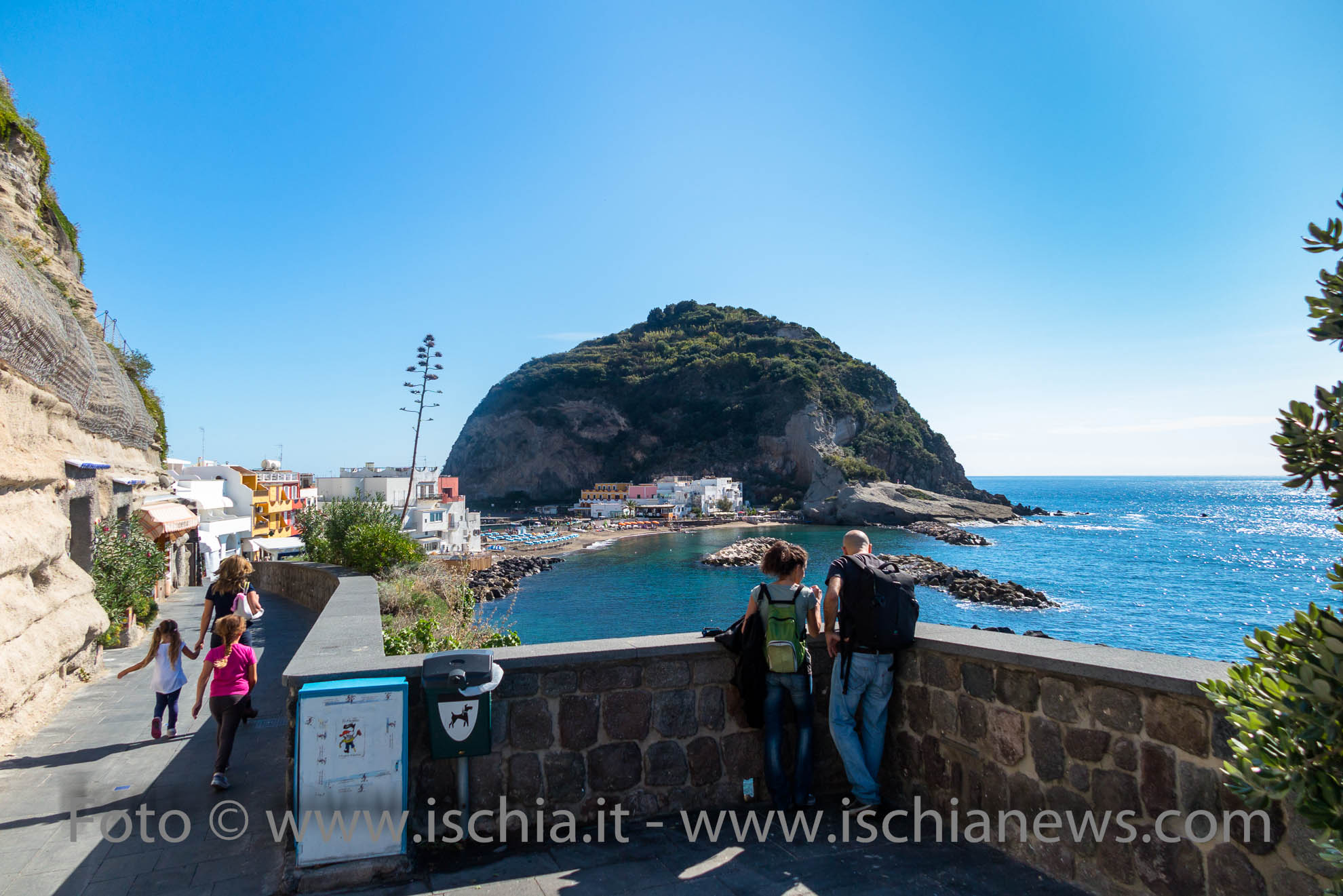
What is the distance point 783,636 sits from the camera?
409 centimetres

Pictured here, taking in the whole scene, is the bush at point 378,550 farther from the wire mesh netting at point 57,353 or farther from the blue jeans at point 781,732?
the blue jeans at point 781,732

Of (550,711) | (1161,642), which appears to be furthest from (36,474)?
(1161,642)

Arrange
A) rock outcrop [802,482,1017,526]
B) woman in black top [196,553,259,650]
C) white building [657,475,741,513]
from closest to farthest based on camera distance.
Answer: woman in black top [196,553,259,650] → rock outcrop [802,482,1017,526] → white building [657,475,741,513]

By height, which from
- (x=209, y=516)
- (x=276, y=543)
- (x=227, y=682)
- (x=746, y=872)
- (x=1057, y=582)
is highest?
(x=209, y=516)

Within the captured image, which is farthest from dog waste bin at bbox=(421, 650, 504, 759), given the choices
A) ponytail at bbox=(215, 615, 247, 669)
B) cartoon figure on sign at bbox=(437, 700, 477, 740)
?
ponytail at bbox=(215, 615, 247, 669)

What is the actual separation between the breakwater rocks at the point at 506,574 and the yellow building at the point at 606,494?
4671cm

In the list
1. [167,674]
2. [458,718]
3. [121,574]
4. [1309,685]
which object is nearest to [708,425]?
[121,574]

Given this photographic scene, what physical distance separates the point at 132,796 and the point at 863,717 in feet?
15.8

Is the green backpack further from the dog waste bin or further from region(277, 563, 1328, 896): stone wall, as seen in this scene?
the dog waste bin

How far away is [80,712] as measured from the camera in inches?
273

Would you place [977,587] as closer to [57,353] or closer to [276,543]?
[276,543]

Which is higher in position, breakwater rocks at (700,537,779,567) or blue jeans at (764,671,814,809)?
blue jeans at (764,671,814,809)

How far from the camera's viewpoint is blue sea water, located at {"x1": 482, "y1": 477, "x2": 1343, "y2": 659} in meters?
34.5

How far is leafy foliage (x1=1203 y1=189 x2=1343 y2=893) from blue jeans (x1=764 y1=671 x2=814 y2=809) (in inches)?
90.2
